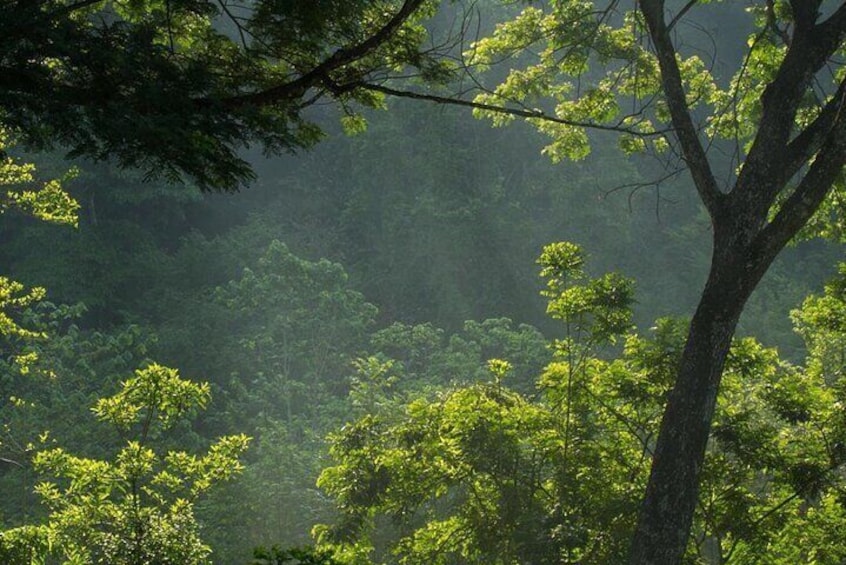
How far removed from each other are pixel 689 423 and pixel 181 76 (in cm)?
351

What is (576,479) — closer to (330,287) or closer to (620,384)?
(620,384)

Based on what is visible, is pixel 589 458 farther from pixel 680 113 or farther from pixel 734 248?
pixel 680 113

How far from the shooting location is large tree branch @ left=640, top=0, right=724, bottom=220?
6.18m

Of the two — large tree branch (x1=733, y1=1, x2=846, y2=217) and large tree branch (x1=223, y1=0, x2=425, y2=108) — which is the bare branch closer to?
large tree branch (x1=733, y1=1, x2=846, y2=217)

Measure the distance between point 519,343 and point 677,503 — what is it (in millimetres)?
14240

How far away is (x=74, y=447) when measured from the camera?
1534 cm

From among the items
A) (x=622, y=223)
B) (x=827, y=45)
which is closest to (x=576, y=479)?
(x=827, y=45)

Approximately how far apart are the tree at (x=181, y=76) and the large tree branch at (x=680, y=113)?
2127mm

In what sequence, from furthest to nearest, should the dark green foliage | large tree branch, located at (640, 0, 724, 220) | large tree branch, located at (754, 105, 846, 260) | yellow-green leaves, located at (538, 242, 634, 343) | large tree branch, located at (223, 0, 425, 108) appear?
yellow-green leaves, located at (538, 242, 634, 343), large tree branch, located at (640, 0, 724, 220), large tree branch, located at (754, 105, 846, 260), large tree branch, located at (223, 0, 425, 108), the dark green foliage

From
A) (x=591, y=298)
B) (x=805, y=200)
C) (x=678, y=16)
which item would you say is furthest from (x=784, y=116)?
(x=591, y=298)

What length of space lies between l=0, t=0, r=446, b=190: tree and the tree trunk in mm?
2208

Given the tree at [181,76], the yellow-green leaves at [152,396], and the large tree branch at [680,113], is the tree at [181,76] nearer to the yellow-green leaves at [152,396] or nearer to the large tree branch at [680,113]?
the large tree branch at [680,113]

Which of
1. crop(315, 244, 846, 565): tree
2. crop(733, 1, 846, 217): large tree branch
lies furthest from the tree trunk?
crop(315, 244, 846, 565): tree

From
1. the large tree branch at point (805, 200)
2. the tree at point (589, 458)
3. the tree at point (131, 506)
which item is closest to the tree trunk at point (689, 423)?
the large tree branch at point (805, 200)
